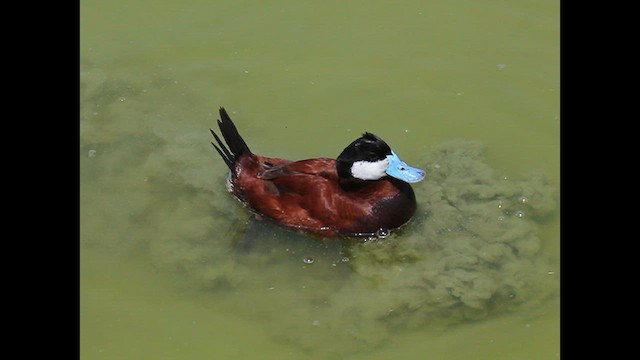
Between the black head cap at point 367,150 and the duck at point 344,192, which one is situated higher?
the black head cap at point 367,150

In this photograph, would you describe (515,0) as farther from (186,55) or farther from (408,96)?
(186,55)

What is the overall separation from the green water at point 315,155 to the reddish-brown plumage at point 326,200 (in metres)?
0.13

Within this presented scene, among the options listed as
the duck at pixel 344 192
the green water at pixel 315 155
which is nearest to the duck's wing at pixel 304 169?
the duck at pixel 344 192

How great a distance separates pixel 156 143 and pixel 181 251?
3.94ft

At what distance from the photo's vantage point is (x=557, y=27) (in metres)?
7.65

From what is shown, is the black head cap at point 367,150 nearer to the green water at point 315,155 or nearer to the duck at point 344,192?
the duck at point 344,192

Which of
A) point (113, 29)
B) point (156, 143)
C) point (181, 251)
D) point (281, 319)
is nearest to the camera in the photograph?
point (281, 319)

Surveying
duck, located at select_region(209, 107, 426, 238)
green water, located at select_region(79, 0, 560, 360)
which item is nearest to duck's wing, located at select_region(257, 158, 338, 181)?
duck, located at select_region(209, 107, 426, 238)

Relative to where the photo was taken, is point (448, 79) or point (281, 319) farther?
point (448, 79)

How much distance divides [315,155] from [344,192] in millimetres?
727

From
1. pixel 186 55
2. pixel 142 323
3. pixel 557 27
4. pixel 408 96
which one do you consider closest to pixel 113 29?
pixel 186 55

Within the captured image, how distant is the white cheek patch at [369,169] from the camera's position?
19.1ft

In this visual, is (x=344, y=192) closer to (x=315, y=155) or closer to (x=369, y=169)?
(x=369, y=169)

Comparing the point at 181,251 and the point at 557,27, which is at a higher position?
the point at 557,27
